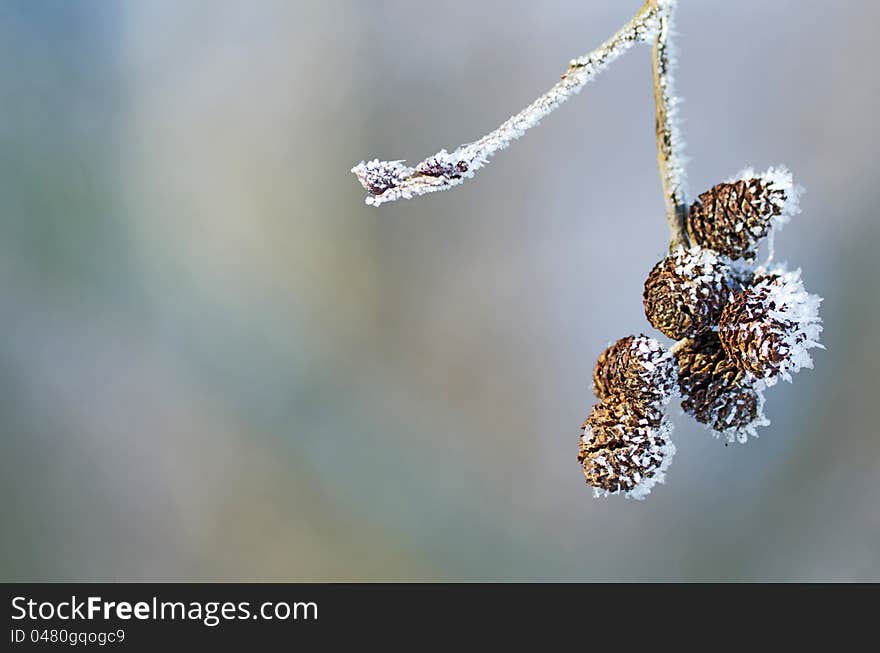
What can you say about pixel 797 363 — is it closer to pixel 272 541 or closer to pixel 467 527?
pixel 467 527

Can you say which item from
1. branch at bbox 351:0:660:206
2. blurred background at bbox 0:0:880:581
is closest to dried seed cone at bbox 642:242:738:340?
branch at bbox 351:0:660:206

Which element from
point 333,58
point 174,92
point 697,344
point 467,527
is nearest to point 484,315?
point 467,527

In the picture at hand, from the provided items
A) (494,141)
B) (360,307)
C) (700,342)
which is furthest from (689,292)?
(360,307)

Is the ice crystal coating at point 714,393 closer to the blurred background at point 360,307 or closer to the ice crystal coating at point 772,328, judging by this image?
the ice crystal coating at point 772,328

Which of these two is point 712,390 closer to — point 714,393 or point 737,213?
point 714,393

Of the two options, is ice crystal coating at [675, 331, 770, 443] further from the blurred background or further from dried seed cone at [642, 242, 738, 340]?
the blurred background

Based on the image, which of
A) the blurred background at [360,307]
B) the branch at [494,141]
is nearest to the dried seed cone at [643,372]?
the branch at [494,141]
